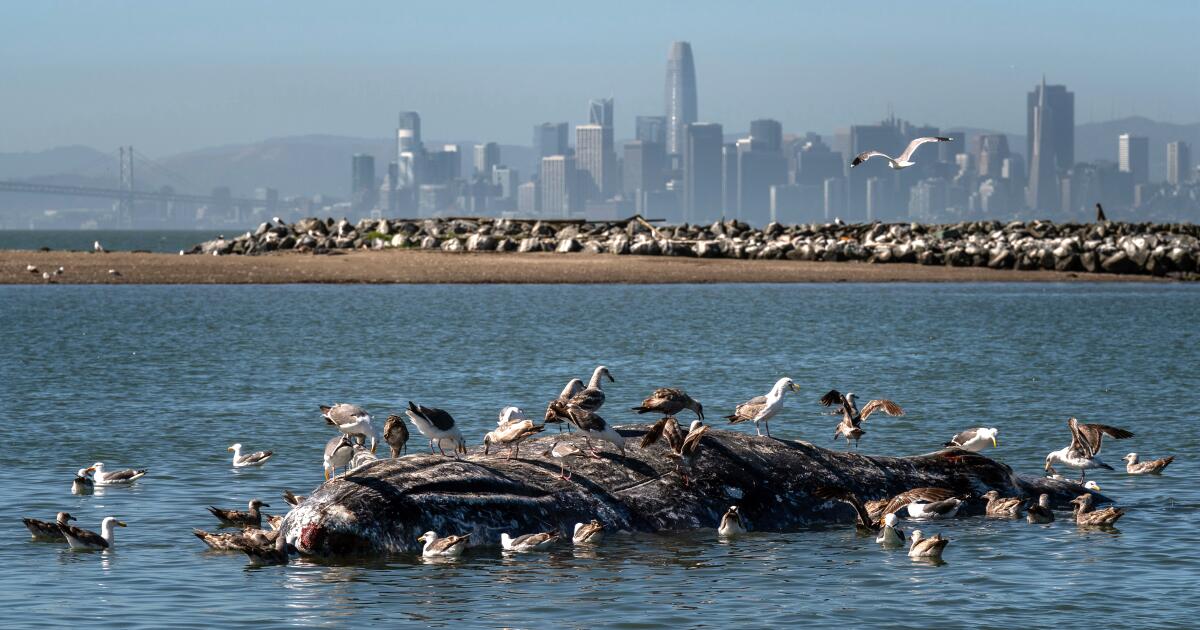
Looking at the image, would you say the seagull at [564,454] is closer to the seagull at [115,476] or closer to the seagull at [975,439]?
the seagull at [975,439]

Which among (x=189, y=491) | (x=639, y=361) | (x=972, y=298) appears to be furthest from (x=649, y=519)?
(x=972, y=298)

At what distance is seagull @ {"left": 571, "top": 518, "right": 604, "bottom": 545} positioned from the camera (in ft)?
46.2

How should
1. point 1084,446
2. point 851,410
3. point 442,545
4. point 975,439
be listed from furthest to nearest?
point 851,410, point 1084,446, point 975,439, point 442,545

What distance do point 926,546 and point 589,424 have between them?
10.3 ft

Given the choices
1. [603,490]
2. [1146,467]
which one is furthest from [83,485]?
[1146,467]

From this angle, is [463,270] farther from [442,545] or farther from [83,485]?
[442,545]

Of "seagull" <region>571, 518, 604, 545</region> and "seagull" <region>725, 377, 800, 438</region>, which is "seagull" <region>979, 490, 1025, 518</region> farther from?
"seagull" <region>571, 518, 604, 545</region>

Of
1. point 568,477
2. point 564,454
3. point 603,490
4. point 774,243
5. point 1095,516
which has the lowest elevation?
point 1095,516

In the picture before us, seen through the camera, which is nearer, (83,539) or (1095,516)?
(83,539)

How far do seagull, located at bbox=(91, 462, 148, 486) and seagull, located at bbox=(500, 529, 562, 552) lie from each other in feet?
21.1

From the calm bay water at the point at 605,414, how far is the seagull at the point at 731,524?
13 cm

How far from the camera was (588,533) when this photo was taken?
46.3 ft

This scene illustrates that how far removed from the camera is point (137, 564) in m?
14.5

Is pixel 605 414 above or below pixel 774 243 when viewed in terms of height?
below
